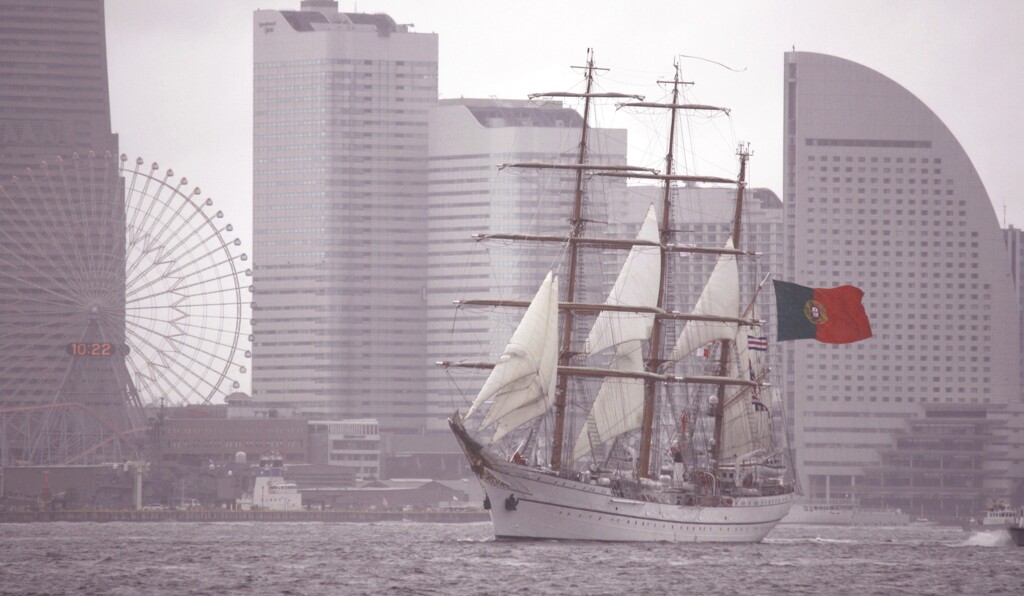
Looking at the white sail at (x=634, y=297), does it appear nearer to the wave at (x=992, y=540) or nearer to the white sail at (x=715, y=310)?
the white sail at (x=715, y=310)

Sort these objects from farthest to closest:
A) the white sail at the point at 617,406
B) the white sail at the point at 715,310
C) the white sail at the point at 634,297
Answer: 1. the white sail at the point at 715,310
2. the white sail at the point at 634,297
3. the white sail at the point at 617,406

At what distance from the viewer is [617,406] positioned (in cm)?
14712

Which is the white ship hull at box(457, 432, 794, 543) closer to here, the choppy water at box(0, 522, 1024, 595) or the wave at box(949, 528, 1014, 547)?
the choppy water at box(0, 522, 1024, 595)

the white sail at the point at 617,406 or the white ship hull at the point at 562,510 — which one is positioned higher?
the white sail at the point at 617,406

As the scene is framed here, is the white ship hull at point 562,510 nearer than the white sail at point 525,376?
No

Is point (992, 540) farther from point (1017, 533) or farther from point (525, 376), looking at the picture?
point (525, 376)

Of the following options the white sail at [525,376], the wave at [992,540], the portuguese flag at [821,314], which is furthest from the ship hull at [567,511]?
the wave at [992,540]

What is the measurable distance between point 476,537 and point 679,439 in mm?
22689

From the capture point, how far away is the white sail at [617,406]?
480 feet

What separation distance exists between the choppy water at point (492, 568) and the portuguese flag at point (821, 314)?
1459cm

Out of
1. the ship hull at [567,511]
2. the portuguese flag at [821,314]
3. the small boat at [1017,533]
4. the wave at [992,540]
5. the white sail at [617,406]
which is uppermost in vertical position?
the portuguese flag at [821,314]

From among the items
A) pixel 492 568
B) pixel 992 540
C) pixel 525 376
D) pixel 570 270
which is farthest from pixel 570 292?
pixel 992 540

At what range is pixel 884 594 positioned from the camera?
344ft

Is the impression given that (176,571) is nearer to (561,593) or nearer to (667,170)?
(561,593)
